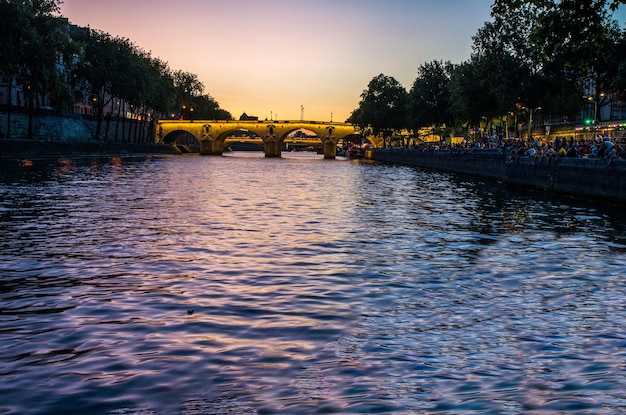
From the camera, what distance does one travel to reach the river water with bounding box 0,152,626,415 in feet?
19.6

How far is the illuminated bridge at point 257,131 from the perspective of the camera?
146375 mm

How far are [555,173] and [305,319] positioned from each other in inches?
1093

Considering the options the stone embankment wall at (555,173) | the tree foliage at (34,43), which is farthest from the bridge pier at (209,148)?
the stone embankment wall at (555,173)

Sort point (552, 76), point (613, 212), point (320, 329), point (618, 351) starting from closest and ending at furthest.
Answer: point (618, 351), point (320, 329), point (613, 212), point (552, 76)

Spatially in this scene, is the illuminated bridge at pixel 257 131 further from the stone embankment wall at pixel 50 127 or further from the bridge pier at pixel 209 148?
the stone embankment wall at pixel 50 127

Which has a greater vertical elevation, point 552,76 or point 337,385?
point 552,76


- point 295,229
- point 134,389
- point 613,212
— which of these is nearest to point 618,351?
point 134,389

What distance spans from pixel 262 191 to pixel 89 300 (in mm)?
24064

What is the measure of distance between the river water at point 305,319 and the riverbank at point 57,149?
38090 millimetres

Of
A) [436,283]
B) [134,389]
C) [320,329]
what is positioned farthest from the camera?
[436,283]

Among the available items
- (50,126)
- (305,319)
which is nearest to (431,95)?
(50,126)

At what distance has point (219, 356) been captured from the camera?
273 inches

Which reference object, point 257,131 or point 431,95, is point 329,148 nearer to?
point 257,131

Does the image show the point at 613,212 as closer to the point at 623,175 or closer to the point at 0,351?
the point at 623,175
